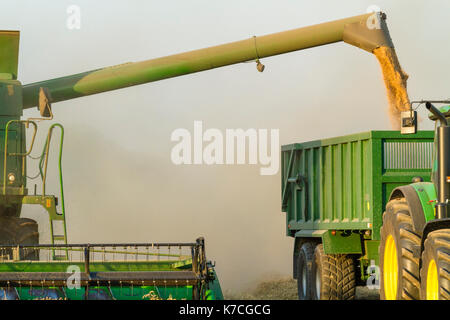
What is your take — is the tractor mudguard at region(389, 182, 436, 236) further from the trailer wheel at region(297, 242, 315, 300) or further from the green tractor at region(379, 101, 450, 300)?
the trailer wheel at region(297, 242, 315, 300)

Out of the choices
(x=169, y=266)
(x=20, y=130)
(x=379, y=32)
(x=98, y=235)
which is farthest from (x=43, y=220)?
(x=98, y=235)

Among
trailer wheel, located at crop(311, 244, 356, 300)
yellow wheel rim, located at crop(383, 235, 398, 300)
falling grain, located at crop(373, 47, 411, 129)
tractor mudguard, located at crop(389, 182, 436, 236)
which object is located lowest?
trailer wheel, located at crop(311, 244, 356, 300)

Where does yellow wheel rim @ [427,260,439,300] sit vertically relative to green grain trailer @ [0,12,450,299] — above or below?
below

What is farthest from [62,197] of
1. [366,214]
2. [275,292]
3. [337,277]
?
[275,292]

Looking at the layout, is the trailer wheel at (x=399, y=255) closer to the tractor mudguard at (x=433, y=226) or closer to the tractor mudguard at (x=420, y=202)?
the tractor mudguard at (x=420, y=202)

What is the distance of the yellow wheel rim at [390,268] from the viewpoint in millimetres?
8859

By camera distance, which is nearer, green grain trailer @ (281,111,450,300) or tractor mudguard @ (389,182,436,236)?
green grain trailer @ (281,111,450,300)

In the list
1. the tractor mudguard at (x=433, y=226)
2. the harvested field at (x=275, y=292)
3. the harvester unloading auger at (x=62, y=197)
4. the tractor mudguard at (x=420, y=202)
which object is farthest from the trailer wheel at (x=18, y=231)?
the tractor mudguard at (x=433, y=226)

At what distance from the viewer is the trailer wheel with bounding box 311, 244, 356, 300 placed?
38.8ft

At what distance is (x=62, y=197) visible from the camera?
10.5 meters

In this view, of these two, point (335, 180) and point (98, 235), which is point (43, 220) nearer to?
point (335, 180)

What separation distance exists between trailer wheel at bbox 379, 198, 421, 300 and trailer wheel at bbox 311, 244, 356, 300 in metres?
2.70

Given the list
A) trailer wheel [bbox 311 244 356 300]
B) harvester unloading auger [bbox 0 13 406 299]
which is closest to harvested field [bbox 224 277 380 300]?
trailer wheel [bbox 311 244 356 300]
